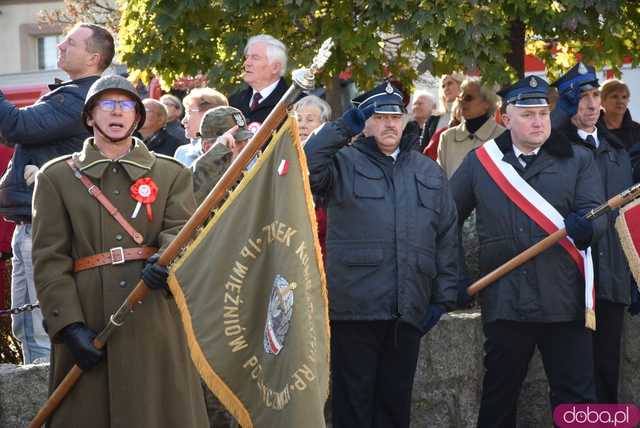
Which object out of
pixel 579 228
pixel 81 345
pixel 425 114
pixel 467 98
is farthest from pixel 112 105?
pixel 425 114

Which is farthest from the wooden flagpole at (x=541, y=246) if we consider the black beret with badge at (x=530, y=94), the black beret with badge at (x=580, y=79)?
the black beret with badge at (x=580, y=79)

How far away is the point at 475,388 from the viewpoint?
359 inches

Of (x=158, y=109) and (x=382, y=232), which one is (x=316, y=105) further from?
(x=158, y=109)

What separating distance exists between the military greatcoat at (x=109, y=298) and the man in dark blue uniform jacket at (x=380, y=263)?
1.20 metres

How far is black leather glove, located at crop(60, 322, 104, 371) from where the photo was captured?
653cm

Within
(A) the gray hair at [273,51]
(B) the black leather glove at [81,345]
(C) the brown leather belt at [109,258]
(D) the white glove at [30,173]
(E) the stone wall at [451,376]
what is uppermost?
(A) the gray hair at [273,51]

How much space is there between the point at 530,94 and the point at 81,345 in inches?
128

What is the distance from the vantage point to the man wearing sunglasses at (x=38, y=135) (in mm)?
8086

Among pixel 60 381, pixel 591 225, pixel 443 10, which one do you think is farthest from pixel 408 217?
pixel 443 10

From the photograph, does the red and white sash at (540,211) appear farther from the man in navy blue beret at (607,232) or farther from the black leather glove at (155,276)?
the black leather glove at (155,276)

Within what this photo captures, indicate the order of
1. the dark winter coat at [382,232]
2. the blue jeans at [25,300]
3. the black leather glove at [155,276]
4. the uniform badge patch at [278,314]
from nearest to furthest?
1. the uniform badge patch at [278,314]
2. the black leather glove at [155,276]
3. the dark winter coat at [382,232]
4. the blue jeans at [25,300]

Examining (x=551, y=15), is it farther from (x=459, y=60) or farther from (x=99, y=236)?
(x=99, y=236)

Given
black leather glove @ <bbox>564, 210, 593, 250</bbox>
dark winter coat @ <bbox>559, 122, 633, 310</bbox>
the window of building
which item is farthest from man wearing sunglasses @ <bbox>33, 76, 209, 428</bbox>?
the window of building

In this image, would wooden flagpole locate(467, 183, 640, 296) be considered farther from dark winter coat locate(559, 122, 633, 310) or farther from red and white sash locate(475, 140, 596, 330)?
dark winter coat locate(559, 122, 633, 310)
